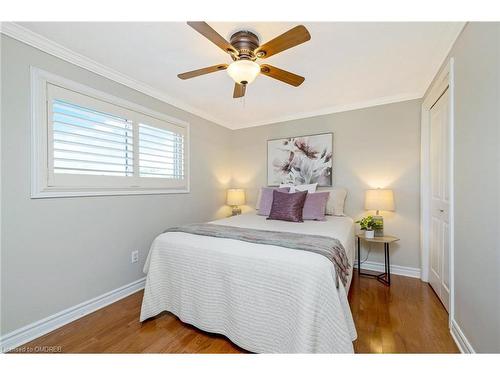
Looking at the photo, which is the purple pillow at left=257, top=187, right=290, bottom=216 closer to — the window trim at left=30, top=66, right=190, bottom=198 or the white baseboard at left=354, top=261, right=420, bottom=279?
the white baseboard at left=354, top=261, right=420, bottom=279

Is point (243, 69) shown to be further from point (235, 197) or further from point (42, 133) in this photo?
point (235, 197)

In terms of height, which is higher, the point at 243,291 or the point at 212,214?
the point at 212,214

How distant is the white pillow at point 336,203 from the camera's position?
284 cm

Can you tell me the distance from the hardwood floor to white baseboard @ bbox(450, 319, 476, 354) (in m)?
0.03

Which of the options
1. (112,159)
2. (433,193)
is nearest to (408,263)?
(433,193)

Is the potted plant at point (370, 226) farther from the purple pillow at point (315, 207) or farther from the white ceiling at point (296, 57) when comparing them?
the white ceiling at point (296, 57)

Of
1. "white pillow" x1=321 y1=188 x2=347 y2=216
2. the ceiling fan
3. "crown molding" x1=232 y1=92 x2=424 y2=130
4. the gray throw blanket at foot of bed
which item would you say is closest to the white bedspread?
the gray throw blanket at foot of bed

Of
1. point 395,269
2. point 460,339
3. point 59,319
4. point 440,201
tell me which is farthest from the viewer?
point 395,269

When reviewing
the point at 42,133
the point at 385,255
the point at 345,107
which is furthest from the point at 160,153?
the point at 385,255

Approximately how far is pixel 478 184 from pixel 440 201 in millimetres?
1039

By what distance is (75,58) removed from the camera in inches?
72.2
